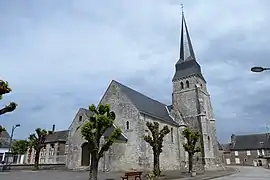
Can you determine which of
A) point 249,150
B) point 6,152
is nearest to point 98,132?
point 6,152

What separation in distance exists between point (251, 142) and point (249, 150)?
239 centimetres

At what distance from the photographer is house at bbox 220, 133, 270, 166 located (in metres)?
67.6

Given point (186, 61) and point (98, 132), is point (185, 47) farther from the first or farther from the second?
point (98, 132)

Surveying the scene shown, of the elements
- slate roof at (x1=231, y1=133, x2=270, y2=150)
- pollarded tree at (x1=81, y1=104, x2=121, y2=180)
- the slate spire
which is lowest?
pollarded tree at (x1=81, y1=104, x2=121, y2=180)

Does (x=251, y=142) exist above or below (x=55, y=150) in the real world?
above

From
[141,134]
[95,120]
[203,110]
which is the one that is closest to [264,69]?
[95,120]

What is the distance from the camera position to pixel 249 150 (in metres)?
70.3

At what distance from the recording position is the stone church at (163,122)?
94.2 feet

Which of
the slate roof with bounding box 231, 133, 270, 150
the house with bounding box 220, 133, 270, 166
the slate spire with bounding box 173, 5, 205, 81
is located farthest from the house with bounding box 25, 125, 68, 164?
the slate roof with bounding box 231, 133, 270, 150

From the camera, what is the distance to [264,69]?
10766mm

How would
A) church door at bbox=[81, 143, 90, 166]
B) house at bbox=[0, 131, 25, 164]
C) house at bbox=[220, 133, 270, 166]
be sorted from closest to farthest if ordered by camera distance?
church door at bbox=[81, 143, 90, 166]
house at bbox=[0, 131, 25, 164]
house at bbox=[220, 133, 270, 166]

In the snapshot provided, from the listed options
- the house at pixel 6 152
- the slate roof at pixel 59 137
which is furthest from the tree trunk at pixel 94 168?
the house at pixel 6 152

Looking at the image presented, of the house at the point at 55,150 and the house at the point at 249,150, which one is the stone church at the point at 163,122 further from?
the house at the point at 249,150

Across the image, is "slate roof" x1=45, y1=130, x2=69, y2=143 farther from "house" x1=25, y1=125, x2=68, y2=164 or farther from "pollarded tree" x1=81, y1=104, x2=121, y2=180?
"pollarded tree" x1=81, y1=104, x2=121, y2=180
